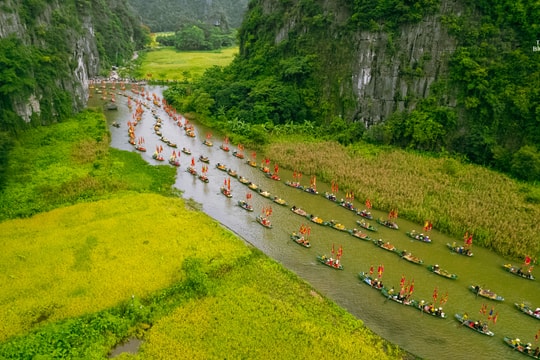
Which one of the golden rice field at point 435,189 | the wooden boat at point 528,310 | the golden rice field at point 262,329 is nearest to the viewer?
the golden rice field at point 262,329

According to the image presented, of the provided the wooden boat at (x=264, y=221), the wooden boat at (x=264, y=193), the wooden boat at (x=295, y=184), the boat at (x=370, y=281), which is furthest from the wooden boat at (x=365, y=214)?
the wooden boat at (x=264, y=193)

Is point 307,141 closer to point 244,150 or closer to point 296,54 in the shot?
point 244,150

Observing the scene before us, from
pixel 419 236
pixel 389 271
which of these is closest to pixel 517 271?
pixel 419 236

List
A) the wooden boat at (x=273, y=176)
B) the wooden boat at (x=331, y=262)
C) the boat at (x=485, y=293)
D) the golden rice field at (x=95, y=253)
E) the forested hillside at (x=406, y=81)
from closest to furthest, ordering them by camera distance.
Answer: the golden rice field at (x=95, y=253) < the boat at (x=485, y=293) < the wooden boat at (x=331, y=262) < the forested hillside at (x=406, y=81) < the wooden boat at (x=273, y=176)

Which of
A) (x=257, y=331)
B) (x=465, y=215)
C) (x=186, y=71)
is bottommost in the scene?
(x=257, y=331)

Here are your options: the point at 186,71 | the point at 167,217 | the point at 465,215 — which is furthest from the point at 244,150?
the point at 186,71

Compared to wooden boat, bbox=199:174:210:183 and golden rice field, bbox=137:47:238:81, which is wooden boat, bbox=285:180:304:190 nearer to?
wooden boat, bbox=199:174:210:183

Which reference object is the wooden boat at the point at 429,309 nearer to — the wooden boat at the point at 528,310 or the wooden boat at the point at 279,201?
the wooden boat at the point at 528,310
